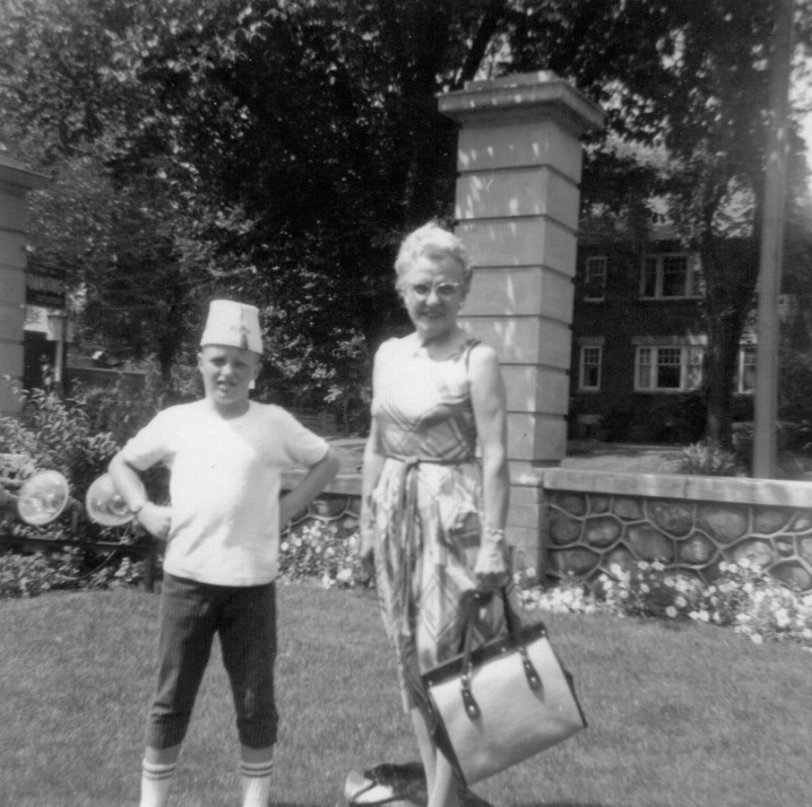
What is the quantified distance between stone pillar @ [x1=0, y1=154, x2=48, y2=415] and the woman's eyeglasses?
6.67m

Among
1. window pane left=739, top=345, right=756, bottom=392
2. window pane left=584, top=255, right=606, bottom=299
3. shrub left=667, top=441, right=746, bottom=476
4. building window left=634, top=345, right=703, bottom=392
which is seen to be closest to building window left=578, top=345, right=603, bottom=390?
building window left=634, top=345, right=703, bottom=392

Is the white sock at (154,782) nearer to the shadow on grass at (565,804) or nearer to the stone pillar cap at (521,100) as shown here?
the shadow on grass at (565,804)

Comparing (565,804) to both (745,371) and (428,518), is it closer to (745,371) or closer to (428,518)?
(428,518)

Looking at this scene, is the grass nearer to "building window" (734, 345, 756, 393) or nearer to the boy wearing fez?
the boy wearing fez

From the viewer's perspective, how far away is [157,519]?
10.1 feet

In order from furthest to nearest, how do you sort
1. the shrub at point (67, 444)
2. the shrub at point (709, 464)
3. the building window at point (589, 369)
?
the building window at point (589, 369) → the shrub at point (709, 464) → the shrub at point (67, 444)

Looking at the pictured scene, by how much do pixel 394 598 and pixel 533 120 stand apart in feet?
14.7

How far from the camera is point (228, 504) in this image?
10.0ft

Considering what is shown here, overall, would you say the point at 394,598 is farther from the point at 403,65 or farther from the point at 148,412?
the point at 403,65

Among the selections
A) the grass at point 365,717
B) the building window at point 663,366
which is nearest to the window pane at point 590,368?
the building window at point 663,366

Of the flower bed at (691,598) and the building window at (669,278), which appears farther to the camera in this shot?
the building window at (669,278)

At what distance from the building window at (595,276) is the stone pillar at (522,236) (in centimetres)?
2365

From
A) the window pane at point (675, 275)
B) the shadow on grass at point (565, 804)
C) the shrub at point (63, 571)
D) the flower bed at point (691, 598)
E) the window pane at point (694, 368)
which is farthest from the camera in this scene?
the window pane at point (675, 275)

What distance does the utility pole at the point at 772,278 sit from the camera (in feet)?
26.3
